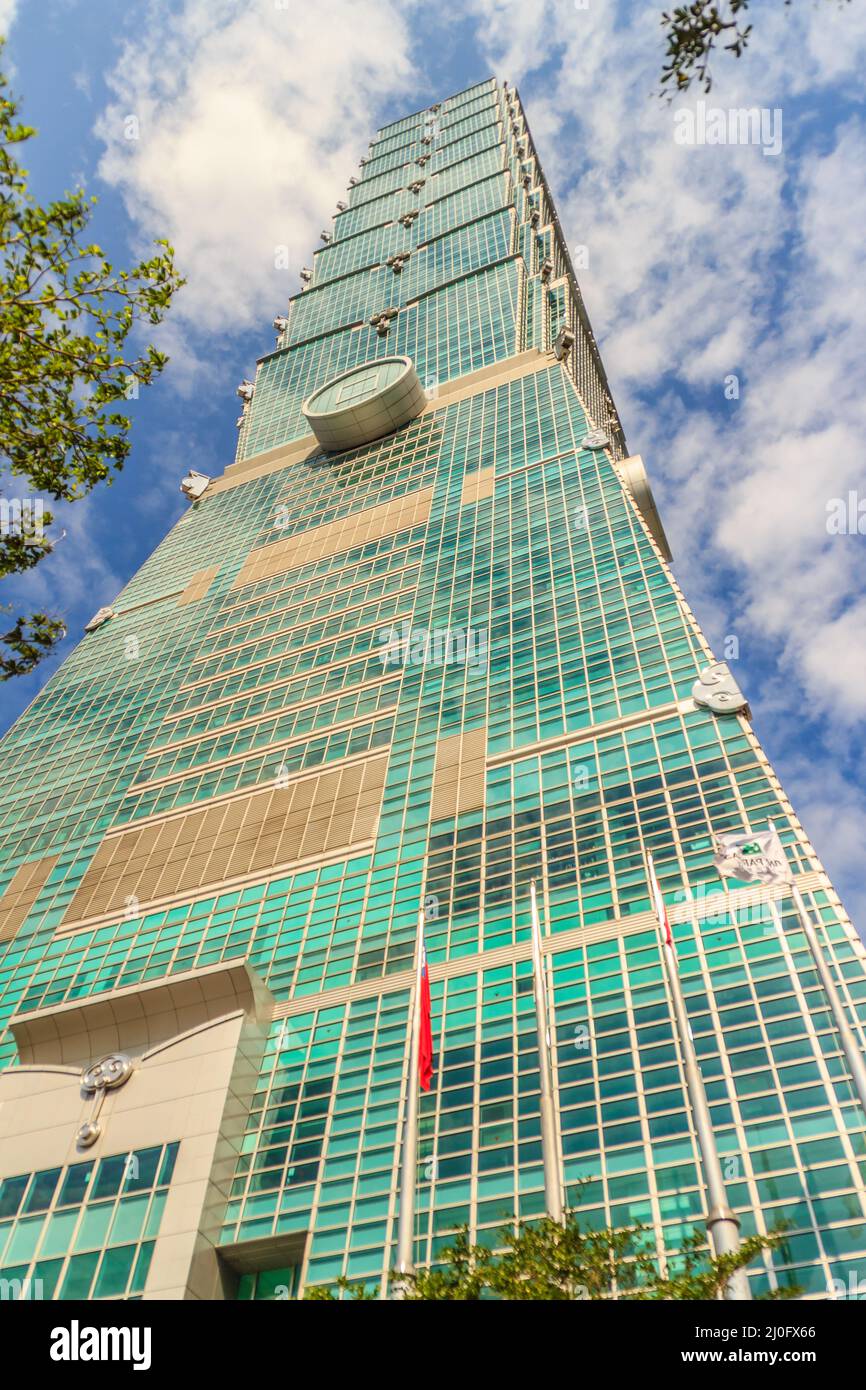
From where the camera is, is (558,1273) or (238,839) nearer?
(558,1273)

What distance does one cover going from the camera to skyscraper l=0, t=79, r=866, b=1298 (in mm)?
29172

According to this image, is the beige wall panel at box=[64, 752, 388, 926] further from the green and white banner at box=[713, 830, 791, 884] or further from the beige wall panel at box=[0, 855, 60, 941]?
the green and white banner at box=[713, 830, 791, 884]

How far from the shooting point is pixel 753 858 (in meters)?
33.6

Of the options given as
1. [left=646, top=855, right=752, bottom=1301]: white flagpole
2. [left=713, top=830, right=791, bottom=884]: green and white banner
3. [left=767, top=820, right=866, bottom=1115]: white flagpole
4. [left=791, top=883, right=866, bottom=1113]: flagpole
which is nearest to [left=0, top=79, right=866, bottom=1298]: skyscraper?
→ [left=713, top=830, right=791, bottom=884]: green and white banner

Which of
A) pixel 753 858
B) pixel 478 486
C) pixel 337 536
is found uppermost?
pixel 337 536

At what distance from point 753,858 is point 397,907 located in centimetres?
1415

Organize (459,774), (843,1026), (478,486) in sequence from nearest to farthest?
(843,1026) → (459,774) → (478,486)

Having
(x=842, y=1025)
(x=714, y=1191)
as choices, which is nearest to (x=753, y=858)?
(x=842, y=1025)

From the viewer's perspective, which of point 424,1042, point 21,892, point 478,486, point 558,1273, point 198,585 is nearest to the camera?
point 558,1273

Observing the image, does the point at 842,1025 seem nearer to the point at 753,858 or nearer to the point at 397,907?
the point at 753,858

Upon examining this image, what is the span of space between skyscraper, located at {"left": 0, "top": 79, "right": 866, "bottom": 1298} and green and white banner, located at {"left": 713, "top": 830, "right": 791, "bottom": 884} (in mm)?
981

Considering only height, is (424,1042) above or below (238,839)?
below

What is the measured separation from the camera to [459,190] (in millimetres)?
143000
